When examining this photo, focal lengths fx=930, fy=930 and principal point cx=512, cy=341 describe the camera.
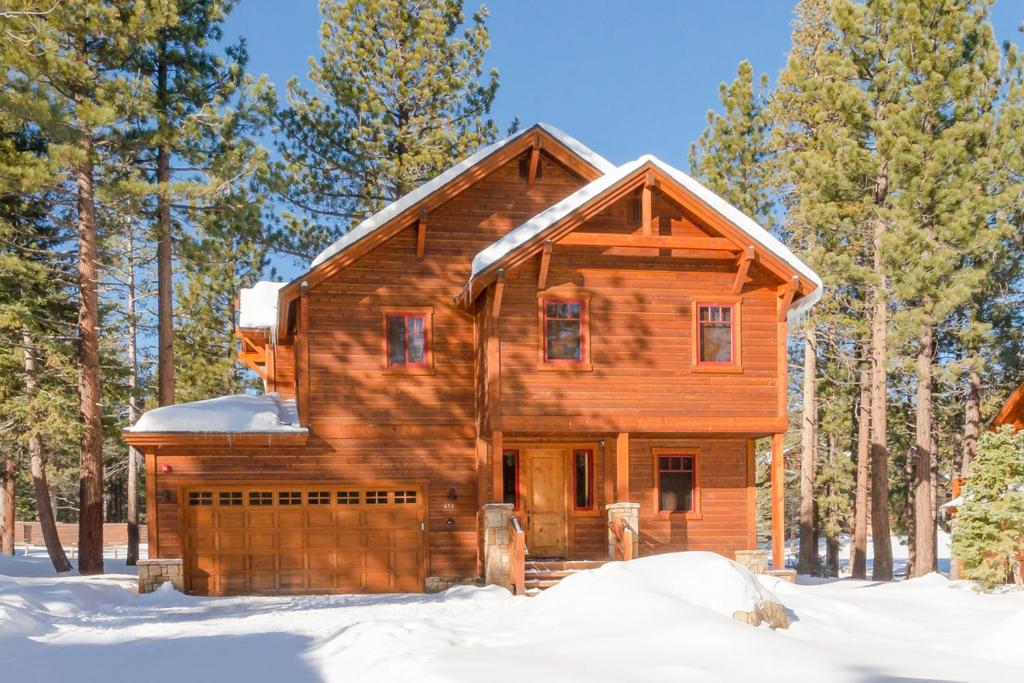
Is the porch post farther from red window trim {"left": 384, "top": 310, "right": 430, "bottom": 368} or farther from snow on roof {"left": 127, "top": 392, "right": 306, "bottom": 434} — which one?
snow on roof {"left": 127, "top": 392, "right": 306, "bottom": 434}

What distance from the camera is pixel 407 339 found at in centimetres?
1738

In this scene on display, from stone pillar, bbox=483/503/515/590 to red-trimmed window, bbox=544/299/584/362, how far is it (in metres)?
2.75

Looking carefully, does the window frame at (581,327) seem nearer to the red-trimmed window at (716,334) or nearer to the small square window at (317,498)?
the red-trimmed window at (716,334)

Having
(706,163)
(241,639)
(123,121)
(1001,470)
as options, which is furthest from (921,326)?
(123,121)

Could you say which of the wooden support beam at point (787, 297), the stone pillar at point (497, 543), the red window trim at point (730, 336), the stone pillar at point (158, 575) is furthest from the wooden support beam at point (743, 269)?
the stone pillar at point (158, 575)

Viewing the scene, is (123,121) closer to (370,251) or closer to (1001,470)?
(370,251)

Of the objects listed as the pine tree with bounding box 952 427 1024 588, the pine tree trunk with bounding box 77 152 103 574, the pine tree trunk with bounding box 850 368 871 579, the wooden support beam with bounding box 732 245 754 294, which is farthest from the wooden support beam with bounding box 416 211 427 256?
the pine tree trunk with bounding box 850 368 871 579

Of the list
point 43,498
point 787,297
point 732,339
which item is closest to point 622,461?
point 732,339

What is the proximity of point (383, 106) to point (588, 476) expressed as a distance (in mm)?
13697

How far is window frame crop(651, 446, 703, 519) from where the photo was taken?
1788 centimetres

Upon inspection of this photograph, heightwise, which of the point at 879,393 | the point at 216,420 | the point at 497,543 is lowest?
the point at 497,543

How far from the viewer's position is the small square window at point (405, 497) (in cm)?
1730

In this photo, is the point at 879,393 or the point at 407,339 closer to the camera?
the point at 407,339

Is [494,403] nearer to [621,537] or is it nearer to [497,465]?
→ [497,465]
